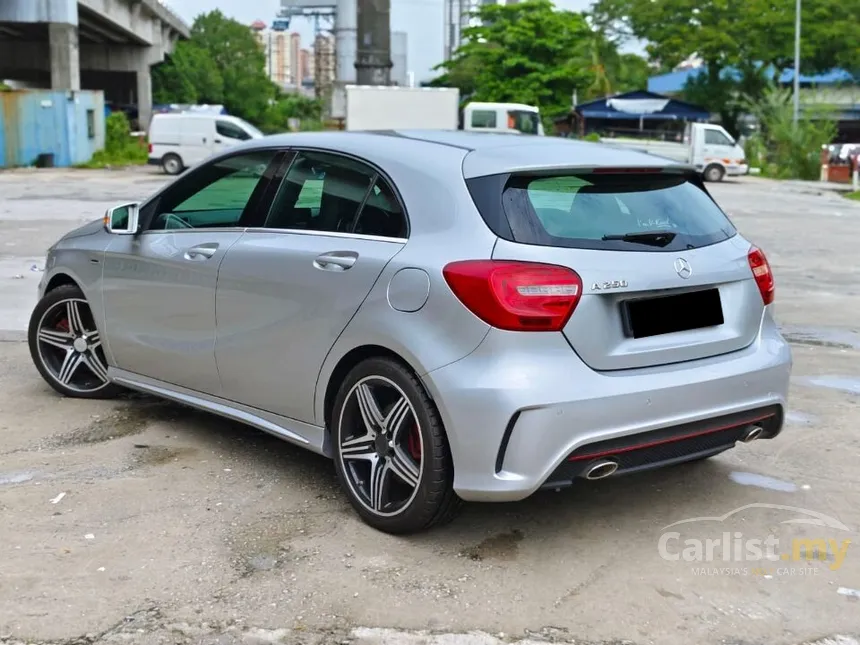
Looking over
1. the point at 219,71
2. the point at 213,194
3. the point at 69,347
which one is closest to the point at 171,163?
the point at 69,347

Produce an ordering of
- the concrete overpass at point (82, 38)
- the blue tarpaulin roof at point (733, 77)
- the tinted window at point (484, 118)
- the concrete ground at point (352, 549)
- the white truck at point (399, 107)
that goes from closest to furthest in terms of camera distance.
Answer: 1. the concrete ground at point (352, 549)
2. the white truck at point (399, 107)
3. the tinted window at point (484, 118)
4. the concrete overpass at point (82, 38)
5. the blue tarpaulin roof at point (733, 77)

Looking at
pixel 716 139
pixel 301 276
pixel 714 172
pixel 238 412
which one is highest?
pixel 716 139

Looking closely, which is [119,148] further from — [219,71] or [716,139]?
[219,71]

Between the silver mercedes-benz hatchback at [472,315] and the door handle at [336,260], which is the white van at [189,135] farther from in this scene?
the door handle at [336,260]

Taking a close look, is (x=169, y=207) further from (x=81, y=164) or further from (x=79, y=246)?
(x=81, y=164)

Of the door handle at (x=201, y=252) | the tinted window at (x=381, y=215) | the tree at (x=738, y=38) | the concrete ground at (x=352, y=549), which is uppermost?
the tree at (x=738, y=38)

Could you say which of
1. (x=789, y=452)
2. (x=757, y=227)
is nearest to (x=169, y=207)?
(x=789, y=452)

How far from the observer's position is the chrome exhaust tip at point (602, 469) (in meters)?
3.82

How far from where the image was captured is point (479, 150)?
431 centimetres

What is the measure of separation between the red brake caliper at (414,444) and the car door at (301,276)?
1.68ft

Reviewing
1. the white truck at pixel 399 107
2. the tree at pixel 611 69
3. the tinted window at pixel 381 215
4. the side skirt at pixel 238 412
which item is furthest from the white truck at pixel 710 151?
the tinted window at pixel 381 215

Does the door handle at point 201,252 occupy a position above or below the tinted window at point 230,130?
below

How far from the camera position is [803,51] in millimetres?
49656

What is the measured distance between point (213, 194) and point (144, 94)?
191ft
